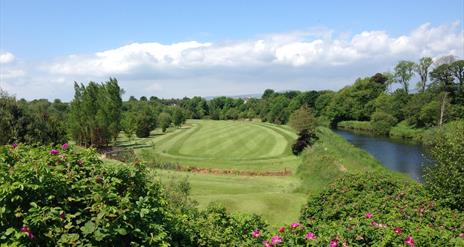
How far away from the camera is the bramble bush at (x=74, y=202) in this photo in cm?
479

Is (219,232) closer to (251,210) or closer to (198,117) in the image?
(251,210)

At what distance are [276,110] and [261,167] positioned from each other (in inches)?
3293

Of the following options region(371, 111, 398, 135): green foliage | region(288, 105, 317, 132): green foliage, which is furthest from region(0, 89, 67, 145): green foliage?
region(371, 111, 398, 135): green foliage

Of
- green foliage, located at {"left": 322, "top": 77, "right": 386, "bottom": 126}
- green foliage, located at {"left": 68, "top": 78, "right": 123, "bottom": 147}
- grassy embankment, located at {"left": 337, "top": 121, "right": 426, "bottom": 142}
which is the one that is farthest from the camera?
green foliage, located at {"left": 322, "top": 77, "right": 386, "bottom": 126}

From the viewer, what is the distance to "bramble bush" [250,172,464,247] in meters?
7.38

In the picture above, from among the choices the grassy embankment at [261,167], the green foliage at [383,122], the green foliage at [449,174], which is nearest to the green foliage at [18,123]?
the grassy embankment at [261,167]

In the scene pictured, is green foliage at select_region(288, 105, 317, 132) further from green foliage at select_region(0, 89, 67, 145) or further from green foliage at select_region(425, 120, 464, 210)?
green foliage at select_region(425, 120, 464, 210)

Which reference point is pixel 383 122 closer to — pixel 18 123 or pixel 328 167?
pixel 328 167

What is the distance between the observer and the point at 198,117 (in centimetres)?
16550

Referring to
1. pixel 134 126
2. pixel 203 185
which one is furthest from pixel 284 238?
pixel 134 126

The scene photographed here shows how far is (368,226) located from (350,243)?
88 centimetres

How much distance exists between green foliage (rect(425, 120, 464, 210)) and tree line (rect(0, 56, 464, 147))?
21595mm

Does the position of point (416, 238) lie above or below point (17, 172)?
below

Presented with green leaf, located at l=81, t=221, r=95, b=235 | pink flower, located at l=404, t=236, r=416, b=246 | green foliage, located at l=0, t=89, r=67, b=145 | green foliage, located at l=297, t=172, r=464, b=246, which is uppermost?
green foliage, located at l=0, t=89, r=67, b=145
